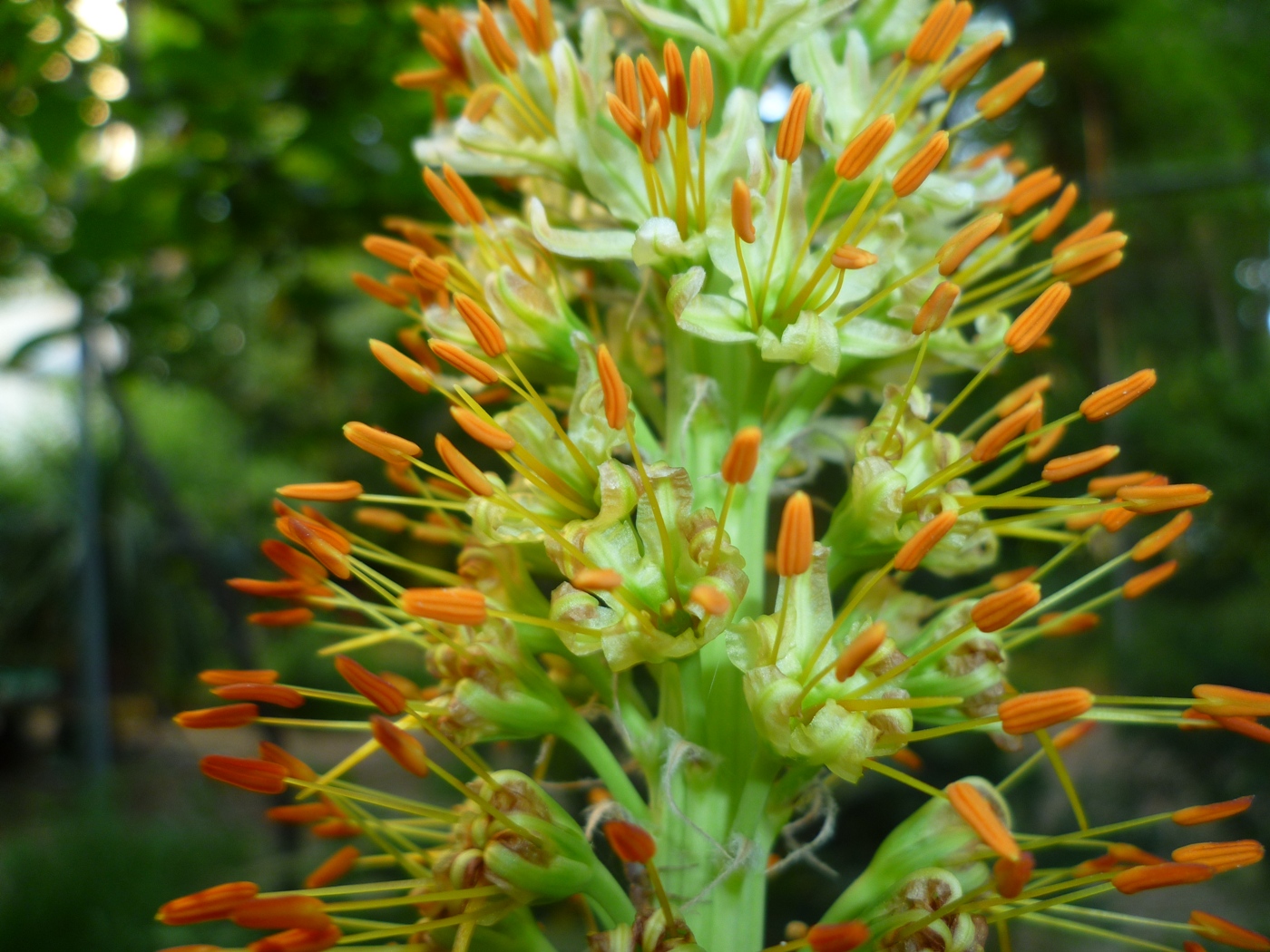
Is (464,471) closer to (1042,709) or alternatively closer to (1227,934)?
(1042,709)

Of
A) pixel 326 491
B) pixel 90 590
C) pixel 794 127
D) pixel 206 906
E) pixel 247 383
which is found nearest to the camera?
pixel 206 906

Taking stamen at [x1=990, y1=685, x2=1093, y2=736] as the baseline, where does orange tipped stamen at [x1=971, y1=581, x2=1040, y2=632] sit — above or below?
above

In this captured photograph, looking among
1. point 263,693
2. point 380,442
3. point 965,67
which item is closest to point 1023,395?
point 965,67

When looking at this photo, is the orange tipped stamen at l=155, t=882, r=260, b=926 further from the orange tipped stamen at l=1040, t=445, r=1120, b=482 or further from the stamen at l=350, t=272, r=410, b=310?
the orange tipped stamen at l=1040, t=445, r=1120, b=482

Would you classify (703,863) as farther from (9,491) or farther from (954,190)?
(9,491)

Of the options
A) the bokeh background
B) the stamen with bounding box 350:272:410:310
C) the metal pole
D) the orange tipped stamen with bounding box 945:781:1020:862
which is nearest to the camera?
the orange tipped stamen with bounding box 945:781:1020:862

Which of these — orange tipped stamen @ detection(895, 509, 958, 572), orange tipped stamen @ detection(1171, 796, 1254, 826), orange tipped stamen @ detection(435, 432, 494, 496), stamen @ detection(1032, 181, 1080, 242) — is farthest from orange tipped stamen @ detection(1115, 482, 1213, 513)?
orange tipped stamen @ detection(435, 432, 494, 496)
